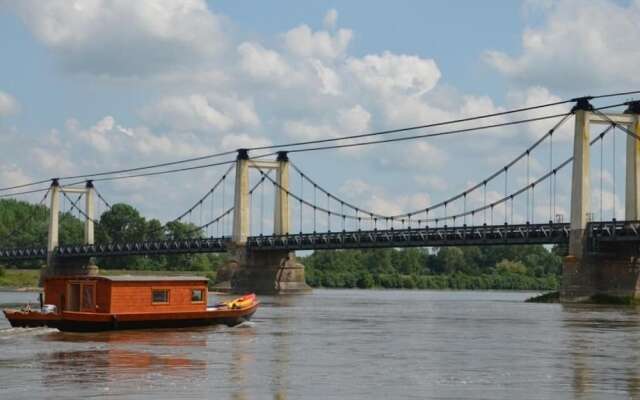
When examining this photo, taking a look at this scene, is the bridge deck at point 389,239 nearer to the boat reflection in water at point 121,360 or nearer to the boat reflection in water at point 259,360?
the boat reflection in water at point 259,360

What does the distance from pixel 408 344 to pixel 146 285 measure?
14077 millimetres

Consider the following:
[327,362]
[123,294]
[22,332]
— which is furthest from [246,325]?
[327,362]

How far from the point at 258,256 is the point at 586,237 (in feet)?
182

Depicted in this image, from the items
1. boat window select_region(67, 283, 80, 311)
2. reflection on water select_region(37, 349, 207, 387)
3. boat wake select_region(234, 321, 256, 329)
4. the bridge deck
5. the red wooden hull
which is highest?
the bridge deck

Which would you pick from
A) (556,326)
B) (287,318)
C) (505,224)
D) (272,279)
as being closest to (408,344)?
(556,326)

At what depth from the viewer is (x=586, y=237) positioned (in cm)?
9262

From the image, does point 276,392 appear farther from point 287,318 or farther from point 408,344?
point 287,318

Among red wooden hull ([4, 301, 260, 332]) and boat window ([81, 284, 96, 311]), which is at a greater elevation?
boat window ([81, 284, 96, 311])

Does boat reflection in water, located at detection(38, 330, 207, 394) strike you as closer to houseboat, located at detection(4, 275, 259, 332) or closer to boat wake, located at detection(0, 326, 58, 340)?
boat wake, located at detection(0, 326, 58, 340)

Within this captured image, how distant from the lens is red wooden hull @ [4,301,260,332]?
170 feet

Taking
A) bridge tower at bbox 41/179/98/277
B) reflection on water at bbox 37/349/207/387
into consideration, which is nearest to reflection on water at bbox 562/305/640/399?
reflection on water at bbox 37/349/207/387

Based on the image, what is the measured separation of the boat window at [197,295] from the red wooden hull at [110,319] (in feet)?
2.52

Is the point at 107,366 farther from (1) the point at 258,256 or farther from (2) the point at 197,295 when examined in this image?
(1) the point at 258,256

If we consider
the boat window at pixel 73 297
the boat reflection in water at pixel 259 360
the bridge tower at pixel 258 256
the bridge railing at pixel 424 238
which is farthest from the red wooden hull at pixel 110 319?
the bridge tower at pixel 258 256
